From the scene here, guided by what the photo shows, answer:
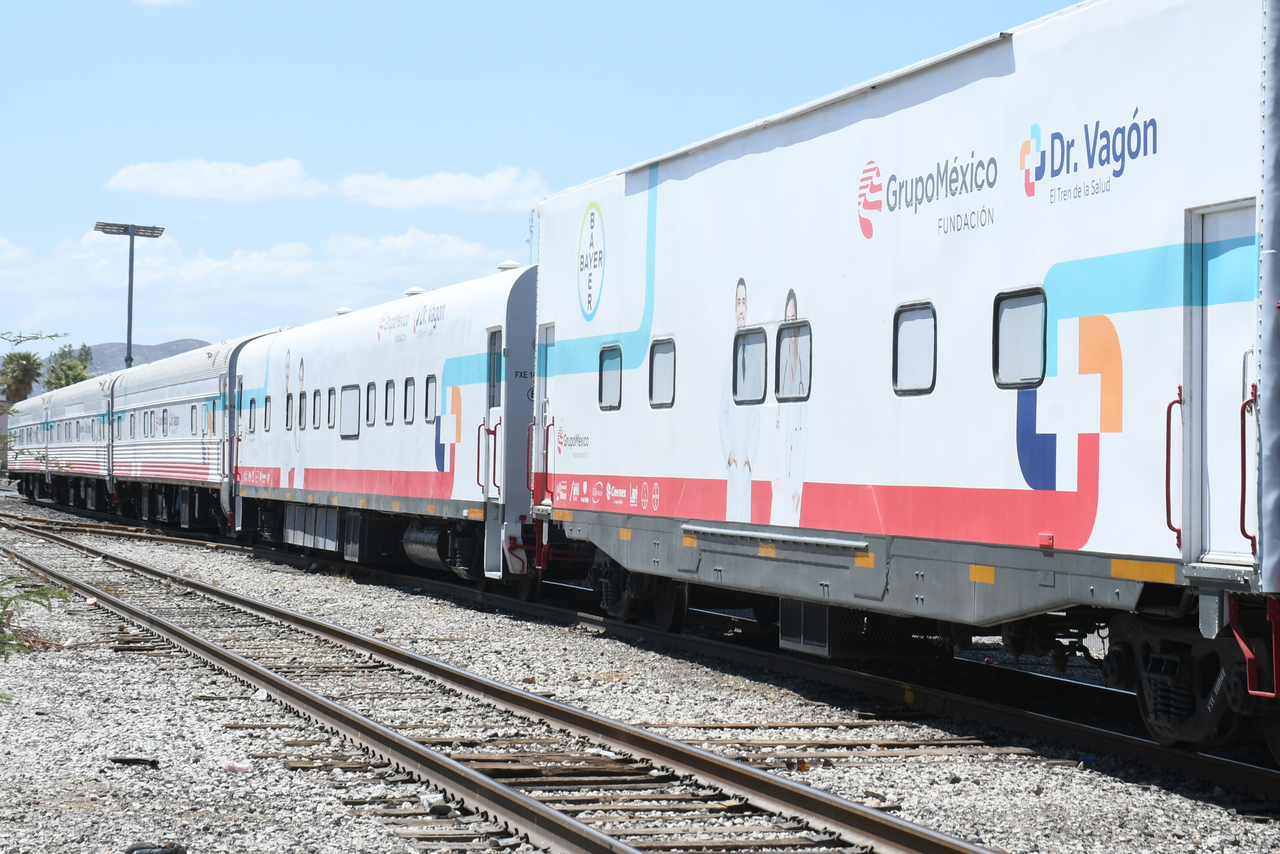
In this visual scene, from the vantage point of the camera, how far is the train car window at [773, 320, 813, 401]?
9.34 meters

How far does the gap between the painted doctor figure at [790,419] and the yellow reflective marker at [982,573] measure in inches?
70.5

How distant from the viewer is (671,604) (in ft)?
41.0

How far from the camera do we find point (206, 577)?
2016cm

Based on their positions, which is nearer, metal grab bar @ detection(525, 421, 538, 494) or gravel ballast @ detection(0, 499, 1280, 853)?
gravel ballast @ detection(0, 499, 1280, 853)

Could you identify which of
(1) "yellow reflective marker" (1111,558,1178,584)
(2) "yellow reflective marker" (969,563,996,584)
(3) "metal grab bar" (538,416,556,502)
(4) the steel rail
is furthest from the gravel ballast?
(3) "metal grab bar" (538,416,556,502)

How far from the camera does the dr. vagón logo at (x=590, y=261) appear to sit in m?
12.3

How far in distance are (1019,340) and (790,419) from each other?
2.31m

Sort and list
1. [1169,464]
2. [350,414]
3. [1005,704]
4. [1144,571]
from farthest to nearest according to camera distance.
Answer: [350,414]
[1005,704]
[1144,571]
[1169,464]

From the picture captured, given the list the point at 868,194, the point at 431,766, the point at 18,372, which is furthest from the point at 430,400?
the point at 18,372

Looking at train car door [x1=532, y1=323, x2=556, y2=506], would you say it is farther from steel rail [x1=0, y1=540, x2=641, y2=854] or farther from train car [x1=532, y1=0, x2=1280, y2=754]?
steel rail [x1=0, y1=540, x2=641, y2=854]

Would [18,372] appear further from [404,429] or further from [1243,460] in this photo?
[1243,460]

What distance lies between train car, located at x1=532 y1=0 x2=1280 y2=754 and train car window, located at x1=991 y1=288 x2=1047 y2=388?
0.02 metres

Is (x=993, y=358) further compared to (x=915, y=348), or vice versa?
(x=915, y=348)

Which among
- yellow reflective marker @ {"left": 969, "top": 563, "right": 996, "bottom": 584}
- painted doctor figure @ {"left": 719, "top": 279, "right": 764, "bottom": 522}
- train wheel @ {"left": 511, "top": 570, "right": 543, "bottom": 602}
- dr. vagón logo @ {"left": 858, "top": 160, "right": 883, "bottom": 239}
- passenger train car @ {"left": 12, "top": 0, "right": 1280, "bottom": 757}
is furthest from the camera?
train wheel @ {"left": 511, "top": 570, "right": 543, "bottom": 602}
